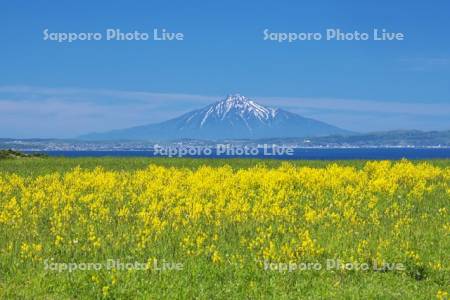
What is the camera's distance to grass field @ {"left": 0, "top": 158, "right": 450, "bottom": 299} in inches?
515

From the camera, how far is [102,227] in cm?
1886

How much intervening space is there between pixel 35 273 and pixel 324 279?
6.36m

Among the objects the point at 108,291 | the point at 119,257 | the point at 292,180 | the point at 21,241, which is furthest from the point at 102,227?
the point at 292,180

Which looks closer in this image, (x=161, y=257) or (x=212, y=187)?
(x=161, y=257)

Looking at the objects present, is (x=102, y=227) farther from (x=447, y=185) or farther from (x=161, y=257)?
(x=447, y=185)

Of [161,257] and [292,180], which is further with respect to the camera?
[292,180]

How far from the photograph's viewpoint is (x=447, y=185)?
3089 cm

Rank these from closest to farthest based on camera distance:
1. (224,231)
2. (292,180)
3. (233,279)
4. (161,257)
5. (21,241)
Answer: (233,279), (161,257), (21,241), (224,231), (292,180)

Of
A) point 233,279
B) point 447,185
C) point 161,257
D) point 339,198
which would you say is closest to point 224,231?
point 161,257

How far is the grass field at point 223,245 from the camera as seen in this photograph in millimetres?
13070

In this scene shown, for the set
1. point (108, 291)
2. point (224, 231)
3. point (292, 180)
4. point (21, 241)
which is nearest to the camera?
point (108, 291)

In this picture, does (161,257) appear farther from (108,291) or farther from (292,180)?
(292,180)

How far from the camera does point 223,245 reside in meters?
16.2

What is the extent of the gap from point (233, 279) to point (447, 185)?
2026 centimetres
